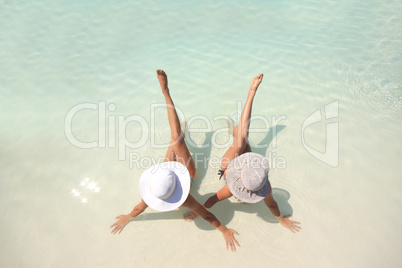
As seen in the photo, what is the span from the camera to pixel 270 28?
4.40m

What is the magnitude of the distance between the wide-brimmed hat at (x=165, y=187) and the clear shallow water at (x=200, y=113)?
81 cm

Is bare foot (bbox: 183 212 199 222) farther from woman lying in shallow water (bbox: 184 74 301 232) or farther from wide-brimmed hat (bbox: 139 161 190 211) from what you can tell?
wide-brimmed hat (bbox: 139 161 190 211)

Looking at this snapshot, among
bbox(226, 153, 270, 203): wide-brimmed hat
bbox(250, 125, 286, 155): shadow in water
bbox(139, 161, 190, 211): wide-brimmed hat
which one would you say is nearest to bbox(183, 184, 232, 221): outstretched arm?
bbox(226, 153, 270, 203): wide-brimmed hat

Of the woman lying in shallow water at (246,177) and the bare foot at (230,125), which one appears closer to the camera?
the woman lying in shallow water at (246,177)

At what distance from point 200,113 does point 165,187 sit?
72.3 inches

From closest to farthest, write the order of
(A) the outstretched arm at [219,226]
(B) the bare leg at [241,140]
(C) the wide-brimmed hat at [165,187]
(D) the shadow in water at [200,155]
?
1. (C) the wide-brimmed hat at [165,187]
2. (A) the outstretched arm at [219,226]
3. (B) the bare leg at [241,140]
4. (D) the shadow in water at [200,155]

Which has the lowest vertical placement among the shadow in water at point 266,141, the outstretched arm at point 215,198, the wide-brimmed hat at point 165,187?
the outstretched arm at point 215,198

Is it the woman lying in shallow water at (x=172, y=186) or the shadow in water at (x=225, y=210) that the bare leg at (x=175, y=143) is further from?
the shadow in water at (x=225, y=210)

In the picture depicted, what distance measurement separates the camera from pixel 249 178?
1.89 m

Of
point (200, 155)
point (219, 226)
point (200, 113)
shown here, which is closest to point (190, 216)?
point (219, 226)

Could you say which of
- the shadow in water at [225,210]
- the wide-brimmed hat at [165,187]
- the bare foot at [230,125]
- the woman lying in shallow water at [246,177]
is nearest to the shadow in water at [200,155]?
the shadow in water at [225,210]

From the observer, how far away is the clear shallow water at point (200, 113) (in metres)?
2.68

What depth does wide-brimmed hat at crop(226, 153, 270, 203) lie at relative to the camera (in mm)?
1885

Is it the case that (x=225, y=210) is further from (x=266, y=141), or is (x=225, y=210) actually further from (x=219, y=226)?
(x=266, y=141)
